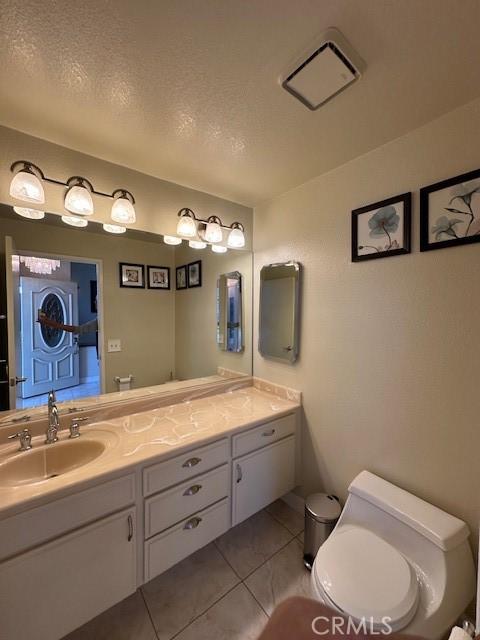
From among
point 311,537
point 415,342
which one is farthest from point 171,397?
point 415,342

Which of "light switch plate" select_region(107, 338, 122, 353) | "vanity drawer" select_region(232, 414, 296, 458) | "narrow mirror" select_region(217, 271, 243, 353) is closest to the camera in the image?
"vanity drawer" select_region(232, 414, 296, 458)

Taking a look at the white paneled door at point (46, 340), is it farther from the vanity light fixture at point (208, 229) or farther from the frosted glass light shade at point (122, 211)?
the vanity light fixture at point (208, 229)

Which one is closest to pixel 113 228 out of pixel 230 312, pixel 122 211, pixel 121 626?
pixel 122 211

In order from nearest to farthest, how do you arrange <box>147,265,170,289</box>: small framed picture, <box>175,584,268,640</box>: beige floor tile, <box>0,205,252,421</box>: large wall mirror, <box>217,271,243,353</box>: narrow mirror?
<box>175,584,268,640</box>: beige floor tile, <box>0,205,252,421</box>: large wall mirror, <box>147,265,170,289</box>: small framed picture, <box>217,271,243,353</box>: narrow mirror

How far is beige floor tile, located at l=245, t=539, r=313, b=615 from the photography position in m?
1.30

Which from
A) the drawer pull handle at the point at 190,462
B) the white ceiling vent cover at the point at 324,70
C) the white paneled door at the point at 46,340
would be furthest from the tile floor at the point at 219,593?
the white ceiling vent cover at the point at 324,70

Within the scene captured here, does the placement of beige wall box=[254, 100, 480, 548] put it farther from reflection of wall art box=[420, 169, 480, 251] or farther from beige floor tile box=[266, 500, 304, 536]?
beige floor tile box=[266, 500, 304, 536]

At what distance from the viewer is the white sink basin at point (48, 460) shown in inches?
43.6

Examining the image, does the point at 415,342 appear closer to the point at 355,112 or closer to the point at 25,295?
the point at 355,112

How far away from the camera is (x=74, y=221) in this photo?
139cm

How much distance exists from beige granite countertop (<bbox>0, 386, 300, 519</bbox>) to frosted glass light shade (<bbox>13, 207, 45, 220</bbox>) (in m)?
1.10

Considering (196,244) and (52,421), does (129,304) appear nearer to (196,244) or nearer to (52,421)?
(196,244)

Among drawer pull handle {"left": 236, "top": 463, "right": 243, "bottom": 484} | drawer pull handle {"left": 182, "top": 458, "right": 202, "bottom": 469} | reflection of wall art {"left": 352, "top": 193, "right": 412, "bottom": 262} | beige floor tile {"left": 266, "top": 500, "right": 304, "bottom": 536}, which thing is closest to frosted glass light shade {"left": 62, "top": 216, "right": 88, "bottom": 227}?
drawer pull handle {"left": 182, "top": 458, "right": 202, "bottom": 469}

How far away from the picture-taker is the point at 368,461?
4.75 feet
